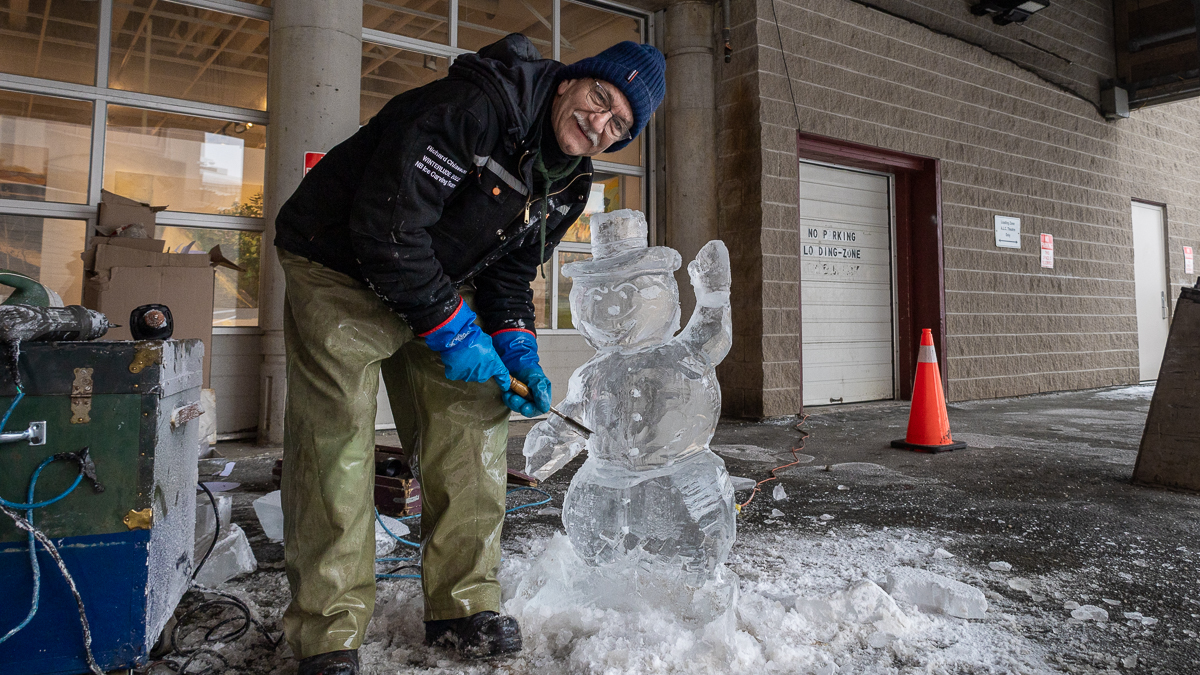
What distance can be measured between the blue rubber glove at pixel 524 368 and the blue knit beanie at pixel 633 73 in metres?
0.67

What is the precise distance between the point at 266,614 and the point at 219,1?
447cm

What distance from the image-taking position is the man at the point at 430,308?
5.11ft

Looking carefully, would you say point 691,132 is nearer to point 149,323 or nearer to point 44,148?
point 44,148

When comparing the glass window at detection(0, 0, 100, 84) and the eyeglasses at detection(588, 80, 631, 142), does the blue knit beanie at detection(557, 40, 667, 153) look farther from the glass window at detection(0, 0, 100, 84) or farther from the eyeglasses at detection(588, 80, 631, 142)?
the glass window at detection(0, 0, 100, 84)

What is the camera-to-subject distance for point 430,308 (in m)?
1.62

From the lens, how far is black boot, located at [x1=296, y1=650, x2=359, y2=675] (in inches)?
59.5

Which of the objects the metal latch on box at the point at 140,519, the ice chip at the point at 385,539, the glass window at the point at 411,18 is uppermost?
the glass window at the point at 411,18

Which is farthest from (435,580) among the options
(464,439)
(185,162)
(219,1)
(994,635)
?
(219,1)

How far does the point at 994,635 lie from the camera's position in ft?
5.84

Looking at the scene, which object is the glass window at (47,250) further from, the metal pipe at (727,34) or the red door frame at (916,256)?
the red door frame at (916,256)

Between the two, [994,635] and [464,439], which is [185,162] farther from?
[994,635]

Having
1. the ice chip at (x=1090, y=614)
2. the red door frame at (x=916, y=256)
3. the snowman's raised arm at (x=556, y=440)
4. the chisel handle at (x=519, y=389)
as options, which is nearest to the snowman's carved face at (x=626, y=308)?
the snowman's raised arm at (x=556, y=440)

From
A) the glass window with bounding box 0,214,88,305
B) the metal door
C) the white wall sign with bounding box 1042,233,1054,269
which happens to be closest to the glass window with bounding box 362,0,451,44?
the glass window with bounding box 0,214,88,305

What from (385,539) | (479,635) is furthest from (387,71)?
(479,635)
